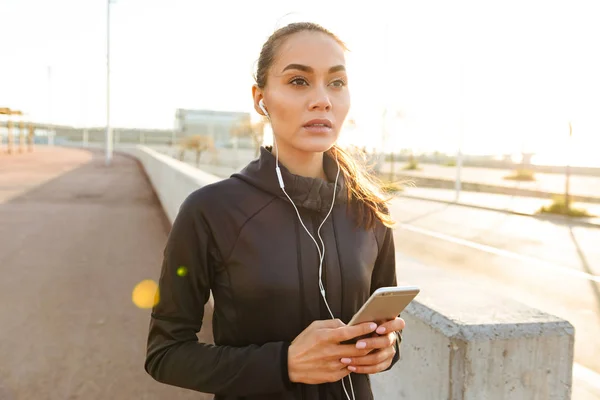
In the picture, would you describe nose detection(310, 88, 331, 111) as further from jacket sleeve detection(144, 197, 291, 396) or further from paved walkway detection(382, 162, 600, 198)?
paved walkway detection(382, 162, 600, 198)

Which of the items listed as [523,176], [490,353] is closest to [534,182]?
[523,176]

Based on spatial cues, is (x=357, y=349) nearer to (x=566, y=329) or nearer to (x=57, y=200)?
(x=566, y=329)

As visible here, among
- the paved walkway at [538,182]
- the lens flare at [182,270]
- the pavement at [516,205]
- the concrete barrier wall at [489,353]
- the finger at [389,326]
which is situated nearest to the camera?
the finger at [389,326]

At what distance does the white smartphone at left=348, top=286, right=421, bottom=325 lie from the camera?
1298 mm

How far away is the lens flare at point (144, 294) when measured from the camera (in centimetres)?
612

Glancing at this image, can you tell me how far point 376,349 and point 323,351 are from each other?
0.18m

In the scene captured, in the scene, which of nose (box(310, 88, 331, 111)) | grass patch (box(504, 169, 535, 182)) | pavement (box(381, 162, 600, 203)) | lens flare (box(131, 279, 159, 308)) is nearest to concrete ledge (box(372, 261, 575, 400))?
nose (box(310, 88, 331, 111))

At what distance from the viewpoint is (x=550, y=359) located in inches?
79.7

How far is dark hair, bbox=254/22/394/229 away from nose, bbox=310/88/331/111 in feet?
0.62

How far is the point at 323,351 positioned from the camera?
1384mm

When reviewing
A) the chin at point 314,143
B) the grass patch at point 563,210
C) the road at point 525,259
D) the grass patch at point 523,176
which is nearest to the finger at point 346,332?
the chin at point 314,143

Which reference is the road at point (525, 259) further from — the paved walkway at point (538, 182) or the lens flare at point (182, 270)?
the paved walkway at point (538, 182)

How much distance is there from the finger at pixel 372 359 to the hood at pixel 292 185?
456 mm

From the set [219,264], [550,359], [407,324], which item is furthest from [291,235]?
[550,359]
